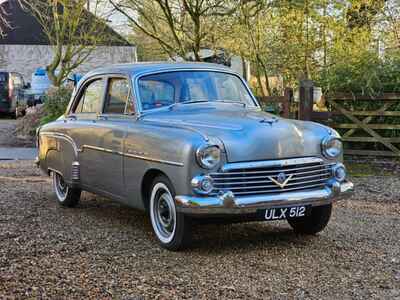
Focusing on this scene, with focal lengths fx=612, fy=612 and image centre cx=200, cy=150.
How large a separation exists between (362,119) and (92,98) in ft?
19.3

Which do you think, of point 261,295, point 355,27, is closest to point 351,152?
point 355,27

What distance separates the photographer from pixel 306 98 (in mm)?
11180

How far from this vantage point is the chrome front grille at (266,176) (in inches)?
199

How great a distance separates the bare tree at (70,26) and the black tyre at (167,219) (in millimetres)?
12912

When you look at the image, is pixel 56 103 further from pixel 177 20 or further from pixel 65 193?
pixel 65 193

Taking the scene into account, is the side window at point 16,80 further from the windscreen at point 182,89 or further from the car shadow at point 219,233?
the windscreen at point 182,89

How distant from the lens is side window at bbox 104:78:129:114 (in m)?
6.52

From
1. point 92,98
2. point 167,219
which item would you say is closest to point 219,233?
point 167,219

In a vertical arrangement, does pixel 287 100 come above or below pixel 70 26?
below

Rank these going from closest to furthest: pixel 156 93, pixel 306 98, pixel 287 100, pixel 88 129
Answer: pixel 156 93
pixel 88 129
pixel 306 98
pixel 287 100

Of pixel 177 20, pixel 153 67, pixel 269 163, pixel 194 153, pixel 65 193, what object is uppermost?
pixel 177 20

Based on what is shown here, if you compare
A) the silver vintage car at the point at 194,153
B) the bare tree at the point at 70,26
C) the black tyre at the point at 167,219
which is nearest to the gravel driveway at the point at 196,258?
the black tyre at the point at 167,219

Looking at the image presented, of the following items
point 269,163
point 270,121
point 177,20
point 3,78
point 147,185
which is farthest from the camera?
point 3,78

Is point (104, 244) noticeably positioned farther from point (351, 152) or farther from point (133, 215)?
point (351, 152)
